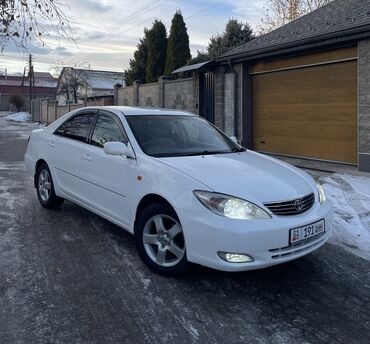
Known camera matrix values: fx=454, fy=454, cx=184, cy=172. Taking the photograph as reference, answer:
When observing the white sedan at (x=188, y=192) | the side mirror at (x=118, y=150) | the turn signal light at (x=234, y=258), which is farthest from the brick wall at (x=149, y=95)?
the turn signal light at (x=234, y=258)

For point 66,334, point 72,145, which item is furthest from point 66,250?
point 66,334

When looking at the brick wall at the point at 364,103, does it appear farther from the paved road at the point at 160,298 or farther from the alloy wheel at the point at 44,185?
the alloy wheel at the point at 44,185

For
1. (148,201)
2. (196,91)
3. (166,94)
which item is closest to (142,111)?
(148,201)

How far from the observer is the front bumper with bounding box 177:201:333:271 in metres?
3.58

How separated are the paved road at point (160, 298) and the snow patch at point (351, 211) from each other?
0.29 m

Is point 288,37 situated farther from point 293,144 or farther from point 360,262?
point 360,262

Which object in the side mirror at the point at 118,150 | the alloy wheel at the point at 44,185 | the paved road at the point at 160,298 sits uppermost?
the side mirror at the point at 118,150

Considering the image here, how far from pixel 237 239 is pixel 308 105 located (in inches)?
335

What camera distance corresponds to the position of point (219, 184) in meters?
3.80

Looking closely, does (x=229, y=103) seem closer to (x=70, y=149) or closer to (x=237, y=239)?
(x=70, y=149)

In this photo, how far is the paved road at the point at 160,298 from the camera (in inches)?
126

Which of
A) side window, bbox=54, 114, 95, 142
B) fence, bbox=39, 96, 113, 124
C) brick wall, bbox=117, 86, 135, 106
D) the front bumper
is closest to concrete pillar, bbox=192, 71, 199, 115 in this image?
brick wall, bbox=117, 86, 135, 106

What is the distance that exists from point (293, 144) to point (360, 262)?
7.57 meters

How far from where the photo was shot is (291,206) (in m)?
3.86
